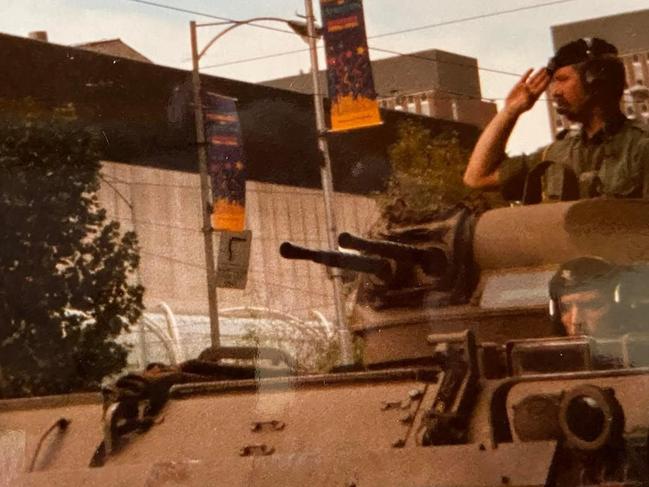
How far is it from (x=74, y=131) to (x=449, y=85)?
1675 centimetres

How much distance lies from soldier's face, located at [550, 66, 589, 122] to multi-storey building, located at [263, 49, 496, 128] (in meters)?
25.4

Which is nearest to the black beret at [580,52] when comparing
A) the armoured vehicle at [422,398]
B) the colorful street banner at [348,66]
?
the armoured vehicle at [422,398]

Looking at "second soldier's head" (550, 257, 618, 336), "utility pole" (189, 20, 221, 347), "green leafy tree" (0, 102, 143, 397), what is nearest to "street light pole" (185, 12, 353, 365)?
"utility pole" (189, 20, 221, 347)

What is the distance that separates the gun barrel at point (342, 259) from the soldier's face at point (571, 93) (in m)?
1.27

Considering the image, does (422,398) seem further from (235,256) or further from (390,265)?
(235,256)

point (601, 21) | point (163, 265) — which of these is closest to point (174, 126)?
point (163, 265)

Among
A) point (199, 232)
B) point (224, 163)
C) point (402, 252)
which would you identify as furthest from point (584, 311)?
point (199, 232)

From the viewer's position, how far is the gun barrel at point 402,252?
8.28 m

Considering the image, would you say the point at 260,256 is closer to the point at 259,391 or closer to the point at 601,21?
the point at 601,21

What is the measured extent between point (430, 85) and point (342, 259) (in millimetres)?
30451

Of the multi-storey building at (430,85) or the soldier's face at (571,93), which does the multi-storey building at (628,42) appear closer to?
the soldier's face at (571,93)

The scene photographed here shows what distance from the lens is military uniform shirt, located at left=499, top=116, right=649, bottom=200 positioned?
8406 mm

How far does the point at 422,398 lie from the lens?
726 cm

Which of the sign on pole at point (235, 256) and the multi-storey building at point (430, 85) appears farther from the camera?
→ the multi-storey building at point (430, 85)
